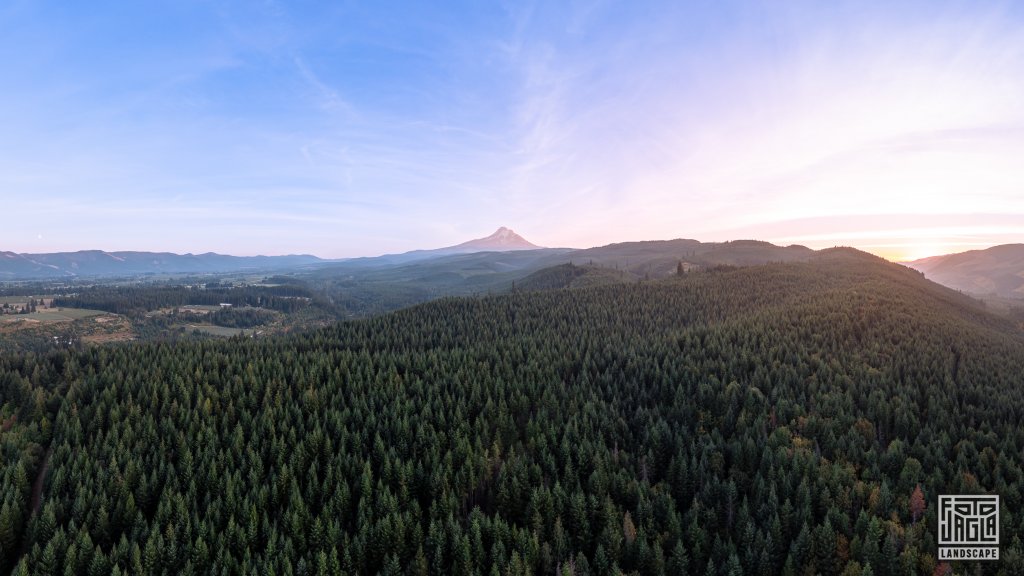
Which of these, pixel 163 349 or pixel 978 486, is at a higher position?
pixel 163 349

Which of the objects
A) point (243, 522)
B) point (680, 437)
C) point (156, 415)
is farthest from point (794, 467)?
point (156, 415)

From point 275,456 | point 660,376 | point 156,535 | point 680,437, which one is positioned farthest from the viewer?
point 660,376

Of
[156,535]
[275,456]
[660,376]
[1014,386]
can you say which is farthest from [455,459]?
[1014,386]

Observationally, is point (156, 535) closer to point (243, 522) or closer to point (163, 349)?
point (243, 522)

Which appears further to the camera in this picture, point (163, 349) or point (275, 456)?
point (163, 349)

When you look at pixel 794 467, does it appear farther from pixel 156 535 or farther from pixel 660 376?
pixel 156 535

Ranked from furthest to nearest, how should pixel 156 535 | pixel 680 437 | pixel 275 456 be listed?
pixel 680 437, pixel 275 456, pixel 156 535
